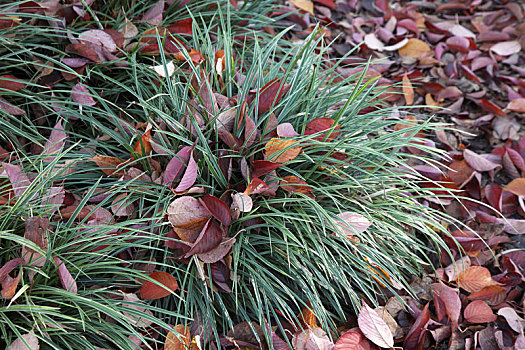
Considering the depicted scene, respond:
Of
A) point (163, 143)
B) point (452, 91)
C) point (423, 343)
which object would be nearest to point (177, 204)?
point (163, 143)

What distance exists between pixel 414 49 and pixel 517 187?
1.17 m

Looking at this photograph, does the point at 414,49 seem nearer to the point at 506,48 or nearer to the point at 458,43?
the point at 458,43

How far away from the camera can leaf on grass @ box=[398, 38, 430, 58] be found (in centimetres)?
296

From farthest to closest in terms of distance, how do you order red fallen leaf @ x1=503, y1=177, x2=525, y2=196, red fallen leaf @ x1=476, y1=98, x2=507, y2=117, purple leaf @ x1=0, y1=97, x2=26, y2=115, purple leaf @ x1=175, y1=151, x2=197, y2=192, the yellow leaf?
the yellow leaf → red fallen leaf @ x1=476, y1=98, x2=507, y2=117 → red fallen leaf @ x1=503, y1=177, x2=525, y2=196 → purple leaf @ x1=0, y1=97, x2=26, y2=115 → purple leaf @ x1=175, y1=151, x2=197, y2=192

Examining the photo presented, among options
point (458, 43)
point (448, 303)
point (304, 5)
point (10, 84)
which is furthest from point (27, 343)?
point (458, 43)

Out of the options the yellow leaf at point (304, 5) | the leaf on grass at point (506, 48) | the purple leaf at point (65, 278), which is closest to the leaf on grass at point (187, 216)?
the purple leaf at point (65, 278)

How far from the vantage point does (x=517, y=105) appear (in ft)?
8.68

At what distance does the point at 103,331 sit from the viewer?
60.3 inches

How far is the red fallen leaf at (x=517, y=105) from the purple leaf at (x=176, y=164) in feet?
6.42

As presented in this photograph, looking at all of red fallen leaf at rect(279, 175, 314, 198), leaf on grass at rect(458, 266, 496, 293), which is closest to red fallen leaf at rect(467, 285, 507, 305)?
leaf on grass at rect(458, 266, 496, 293)

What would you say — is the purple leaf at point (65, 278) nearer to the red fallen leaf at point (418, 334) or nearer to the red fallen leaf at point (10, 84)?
the red fallen leaf at point (10, 84)

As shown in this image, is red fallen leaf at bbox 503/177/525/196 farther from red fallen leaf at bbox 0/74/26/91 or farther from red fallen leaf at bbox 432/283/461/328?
red fallen leaf at bbox 0/74/26/91

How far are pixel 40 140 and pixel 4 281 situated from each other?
30.2 inches

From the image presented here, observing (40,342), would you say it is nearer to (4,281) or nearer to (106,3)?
(4,281)
